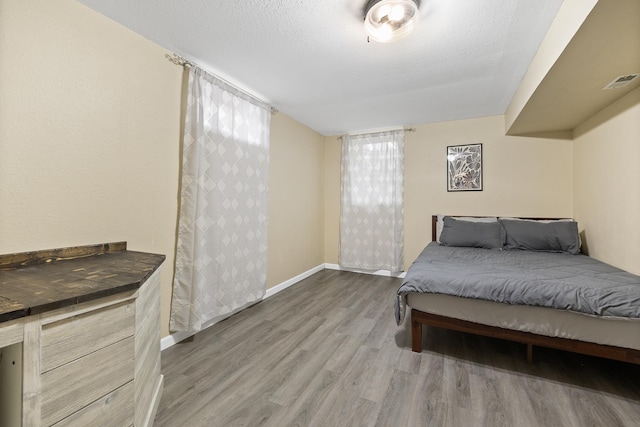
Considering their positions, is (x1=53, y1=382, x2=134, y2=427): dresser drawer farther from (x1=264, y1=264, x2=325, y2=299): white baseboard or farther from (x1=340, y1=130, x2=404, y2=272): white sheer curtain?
(x1=340, y1=130, x2=404, y2=272): white sheer curtain

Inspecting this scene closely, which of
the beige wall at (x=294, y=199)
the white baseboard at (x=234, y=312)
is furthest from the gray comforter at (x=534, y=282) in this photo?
the beige wall at (x=294, y=199)

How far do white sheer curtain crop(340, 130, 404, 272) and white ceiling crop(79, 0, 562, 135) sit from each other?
1.10m

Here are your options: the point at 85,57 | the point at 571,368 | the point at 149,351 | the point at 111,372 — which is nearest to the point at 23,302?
the point at 111,372

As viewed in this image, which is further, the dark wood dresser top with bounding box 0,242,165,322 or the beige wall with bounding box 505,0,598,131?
the beige wall with bounding box 505,0,598,131

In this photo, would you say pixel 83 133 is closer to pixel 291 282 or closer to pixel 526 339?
pixel 291 282

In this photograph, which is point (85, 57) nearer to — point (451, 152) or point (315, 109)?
point (315, 109)

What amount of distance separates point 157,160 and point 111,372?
4.99 ft

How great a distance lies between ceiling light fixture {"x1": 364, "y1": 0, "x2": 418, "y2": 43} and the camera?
5.08 feet

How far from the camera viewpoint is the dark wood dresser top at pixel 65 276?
852 mm

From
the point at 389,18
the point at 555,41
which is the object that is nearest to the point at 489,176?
the point at 555,41

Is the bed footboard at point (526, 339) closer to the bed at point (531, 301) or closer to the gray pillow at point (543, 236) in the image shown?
the bed at point (531, 301)

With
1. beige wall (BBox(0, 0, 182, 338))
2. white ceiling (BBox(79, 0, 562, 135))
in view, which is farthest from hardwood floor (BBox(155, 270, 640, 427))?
white ceiling (BBox(79, 0, 562, 135))

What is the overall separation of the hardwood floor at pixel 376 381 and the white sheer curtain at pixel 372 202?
1731 millimetres

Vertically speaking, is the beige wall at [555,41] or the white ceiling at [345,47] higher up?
the white ceiling at [345,47]
